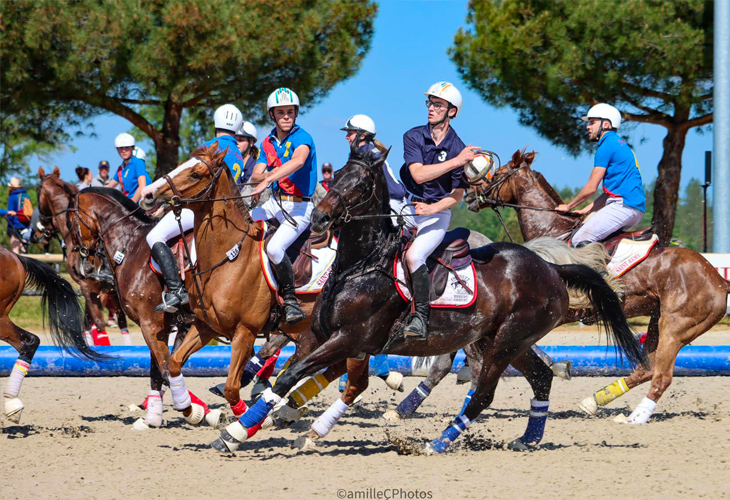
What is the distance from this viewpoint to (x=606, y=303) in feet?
25.0

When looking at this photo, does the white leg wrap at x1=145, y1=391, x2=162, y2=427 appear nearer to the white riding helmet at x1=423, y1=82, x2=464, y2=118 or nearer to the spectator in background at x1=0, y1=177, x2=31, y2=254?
the white riding helmet at x1=423, y1=82, x2=464, y2=118

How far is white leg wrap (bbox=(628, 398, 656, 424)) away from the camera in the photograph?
Result: 8.62 m

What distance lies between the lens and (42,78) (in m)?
18.9

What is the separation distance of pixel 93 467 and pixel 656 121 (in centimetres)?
1599

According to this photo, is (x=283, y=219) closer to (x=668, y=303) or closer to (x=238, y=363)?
(x=238, y=363)

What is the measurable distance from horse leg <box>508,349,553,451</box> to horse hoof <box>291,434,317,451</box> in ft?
5.05

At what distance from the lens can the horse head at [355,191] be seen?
645 centimetres

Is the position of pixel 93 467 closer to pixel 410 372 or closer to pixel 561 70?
pixel 410 372

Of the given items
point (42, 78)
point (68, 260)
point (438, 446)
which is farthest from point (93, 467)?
point (42, 78)

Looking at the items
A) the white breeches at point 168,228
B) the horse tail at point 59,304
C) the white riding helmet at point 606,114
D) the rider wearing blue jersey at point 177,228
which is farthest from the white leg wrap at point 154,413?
the white riding helmet at point 606,114

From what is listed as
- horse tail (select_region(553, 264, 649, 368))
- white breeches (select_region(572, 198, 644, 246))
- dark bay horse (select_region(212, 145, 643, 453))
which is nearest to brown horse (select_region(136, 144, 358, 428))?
dark bay horse (select_region(212, 145, 643, 453))

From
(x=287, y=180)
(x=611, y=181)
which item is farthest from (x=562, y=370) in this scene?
(x=287, y=180)

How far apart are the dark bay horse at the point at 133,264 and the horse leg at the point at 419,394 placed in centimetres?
175

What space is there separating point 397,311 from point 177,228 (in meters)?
2.44
